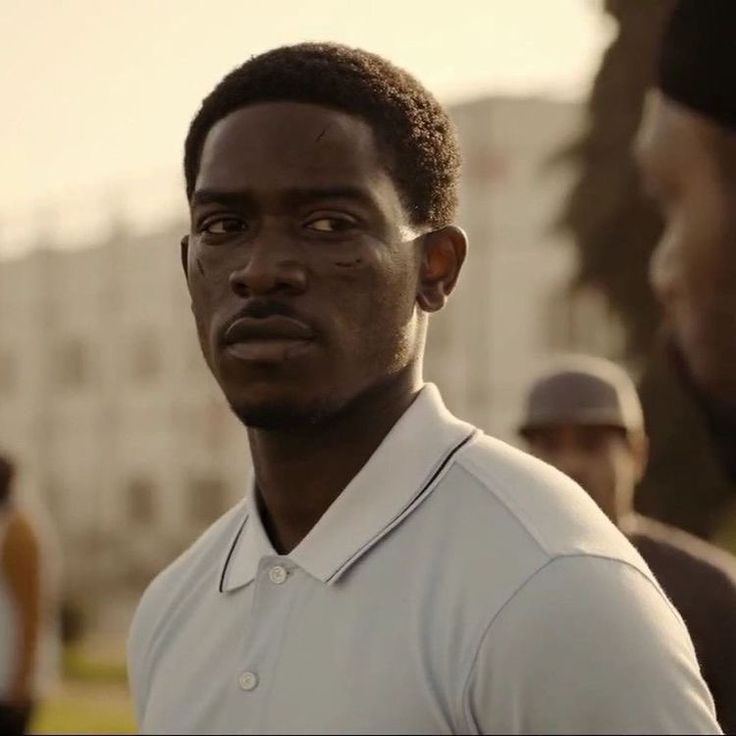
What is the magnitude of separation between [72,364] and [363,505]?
4650cm

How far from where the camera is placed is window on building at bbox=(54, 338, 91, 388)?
156 feet

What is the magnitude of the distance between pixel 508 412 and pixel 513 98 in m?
6.28

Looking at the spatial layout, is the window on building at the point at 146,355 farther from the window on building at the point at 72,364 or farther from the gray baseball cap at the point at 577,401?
the gray baseball cap at the point at 577,401

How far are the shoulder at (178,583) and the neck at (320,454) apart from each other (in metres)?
0.13

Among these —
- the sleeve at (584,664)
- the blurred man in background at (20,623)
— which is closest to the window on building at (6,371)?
the blurred man in background at (20,623)

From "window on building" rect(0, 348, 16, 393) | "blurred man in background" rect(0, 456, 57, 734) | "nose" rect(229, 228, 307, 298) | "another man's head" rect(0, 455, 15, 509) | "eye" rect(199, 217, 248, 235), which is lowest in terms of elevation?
"window on building" rect(0, 348, 16, 393)

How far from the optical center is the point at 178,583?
2.38m

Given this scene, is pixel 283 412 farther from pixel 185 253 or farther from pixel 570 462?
pixel 570 462

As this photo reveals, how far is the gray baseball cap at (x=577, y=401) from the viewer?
5.00 meters

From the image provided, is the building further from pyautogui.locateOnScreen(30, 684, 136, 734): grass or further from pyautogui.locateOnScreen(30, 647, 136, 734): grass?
pyautogui.locateOnScreen(30, 684, 136, 734): grass

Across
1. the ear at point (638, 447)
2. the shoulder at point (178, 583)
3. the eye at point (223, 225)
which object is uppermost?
the eye at point (223, 225)

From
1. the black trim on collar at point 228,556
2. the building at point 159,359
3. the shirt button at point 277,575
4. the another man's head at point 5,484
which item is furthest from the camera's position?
the building at point 159,359

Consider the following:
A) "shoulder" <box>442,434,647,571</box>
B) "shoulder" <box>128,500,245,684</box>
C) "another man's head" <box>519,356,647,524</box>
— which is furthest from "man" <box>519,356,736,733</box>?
"shoulder" <box>442,434,647,571</box>

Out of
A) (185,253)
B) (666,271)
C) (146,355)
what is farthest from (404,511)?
(146,355)
